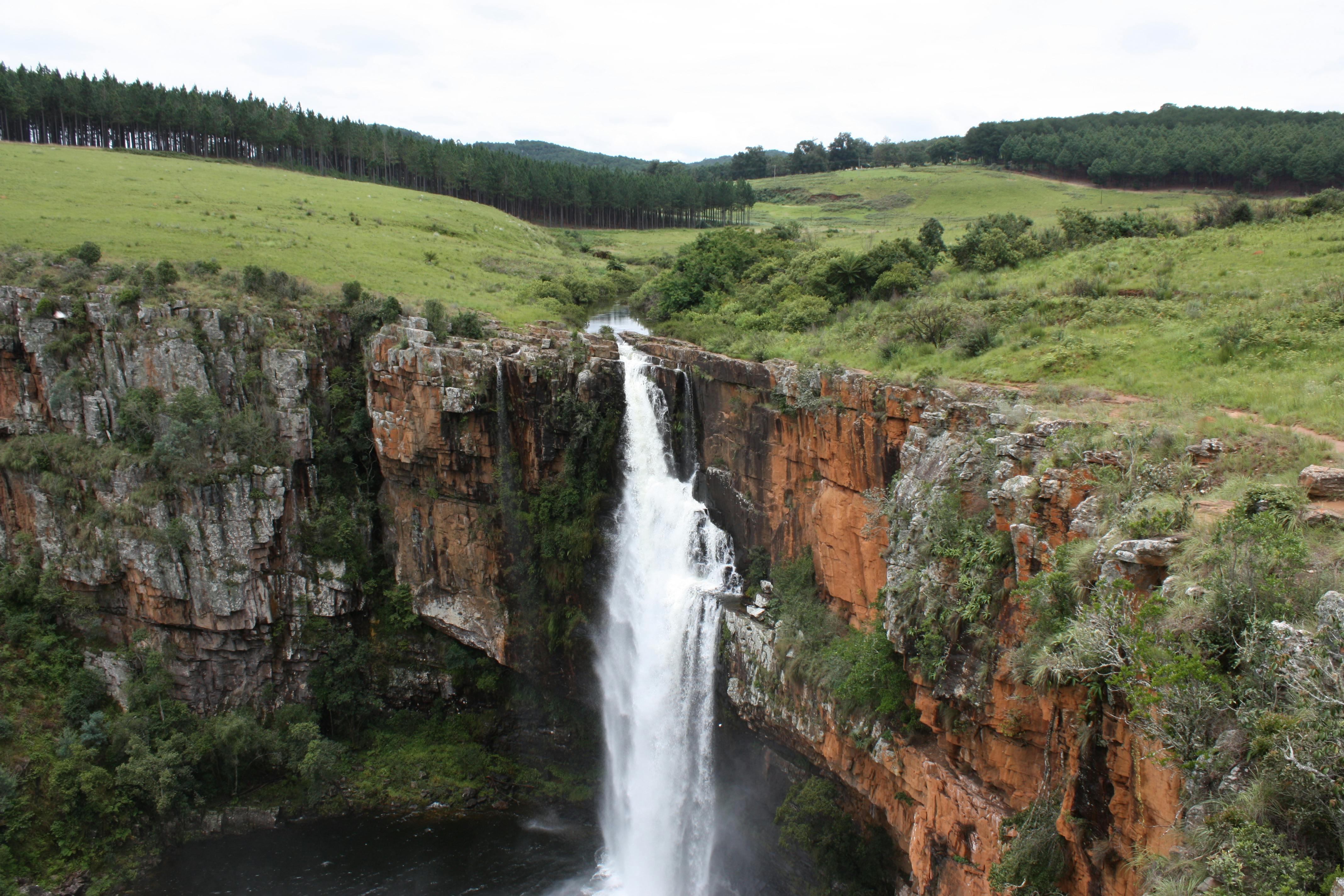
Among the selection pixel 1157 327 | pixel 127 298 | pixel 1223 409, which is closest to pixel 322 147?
pixel 127 298

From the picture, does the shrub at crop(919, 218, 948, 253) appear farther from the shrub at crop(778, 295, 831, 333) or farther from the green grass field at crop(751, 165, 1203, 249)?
the shrub at crop(778, 295, 831, 333)

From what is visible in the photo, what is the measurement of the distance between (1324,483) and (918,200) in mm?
80549

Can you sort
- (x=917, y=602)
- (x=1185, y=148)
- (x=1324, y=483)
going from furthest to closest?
(x=1185, y=148)
(x=917, y=602)
(x=1324, y=483)

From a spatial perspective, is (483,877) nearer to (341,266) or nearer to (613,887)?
(613,887)

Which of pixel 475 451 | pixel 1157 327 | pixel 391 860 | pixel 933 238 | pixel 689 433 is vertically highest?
pixel 933 238

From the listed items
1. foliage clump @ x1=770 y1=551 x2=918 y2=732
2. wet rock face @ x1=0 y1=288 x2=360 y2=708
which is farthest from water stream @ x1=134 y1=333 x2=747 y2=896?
wet rock face @ x1=0 y1=288 x2=360 y2=708

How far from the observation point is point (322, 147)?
78188 millimetres

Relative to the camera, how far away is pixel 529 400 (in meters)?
29.9

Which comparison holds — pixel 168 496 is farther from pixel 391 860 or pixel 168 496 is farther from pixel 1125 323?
pixel 1125 323

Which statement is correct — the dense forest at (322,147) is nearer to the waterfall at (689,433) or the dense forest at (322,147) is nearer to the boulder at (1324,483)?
the waterfall at (689,433)

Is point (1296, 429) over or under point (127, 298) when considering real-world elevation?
under

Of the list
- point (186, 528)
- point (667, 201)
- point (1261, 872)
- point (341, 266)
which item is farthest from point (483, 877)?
point (667, 201)

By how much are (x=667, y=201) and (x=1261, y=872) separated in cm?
8457

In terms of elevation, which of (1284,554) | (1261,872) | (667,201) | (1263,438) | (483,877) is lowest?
(483,877)
